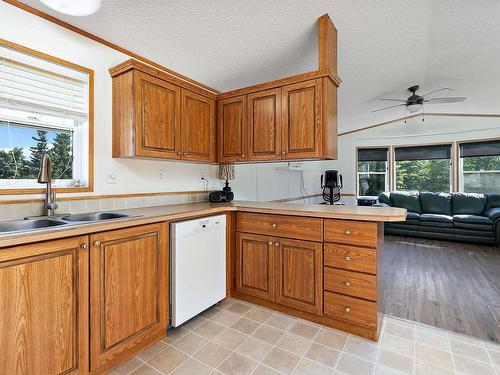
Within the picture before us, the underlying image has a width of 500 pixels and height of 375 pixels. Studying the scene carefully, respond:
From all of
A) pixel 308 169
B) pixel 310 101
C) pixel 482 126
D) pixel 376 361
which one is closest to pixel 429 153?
pixel 482 126

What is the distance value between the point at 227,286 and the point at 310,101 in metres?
1.93

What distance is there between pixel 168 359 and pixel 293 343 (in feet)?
2.85

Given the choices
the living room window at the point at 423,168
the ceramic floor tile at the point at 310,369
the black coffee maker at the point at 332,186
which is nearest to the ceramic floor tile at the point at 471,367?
the ceramic floor tile at the point at 310,369

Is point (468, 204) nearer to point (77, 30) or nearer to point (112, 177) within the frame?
point (112, 177)

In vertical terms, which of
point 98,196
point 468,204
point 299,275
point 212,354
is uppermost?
point 98,196

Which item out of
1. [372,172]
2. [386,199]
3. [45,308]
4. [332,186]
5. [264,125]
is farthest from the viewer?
[372,172]

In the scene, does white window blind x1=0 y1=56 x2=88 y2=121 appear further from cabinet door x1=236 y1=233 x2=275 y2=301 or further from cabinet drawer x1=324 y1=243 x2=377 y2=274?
cabinet drawer x1=324 y1=243 x2=377 y2=274

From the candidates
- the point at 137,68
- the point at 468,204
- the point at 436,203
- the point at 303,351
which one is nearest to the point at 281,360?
the point at 303,351

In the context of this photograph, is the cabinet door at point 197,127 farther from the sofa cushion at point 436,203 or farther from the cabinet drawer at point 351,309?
the sofa cushion at point 436,203

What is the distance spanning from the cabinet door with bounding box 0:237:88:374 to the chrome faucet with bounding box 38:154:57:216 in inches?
22.0

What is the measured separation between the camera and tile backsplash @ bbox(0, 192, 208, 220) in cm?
161

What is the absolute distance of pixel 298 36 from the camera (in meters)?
2.28

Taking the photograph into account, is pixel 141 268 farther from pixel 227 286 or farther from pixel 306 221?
pixel 306 221

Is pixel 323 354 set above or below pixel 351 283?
below
